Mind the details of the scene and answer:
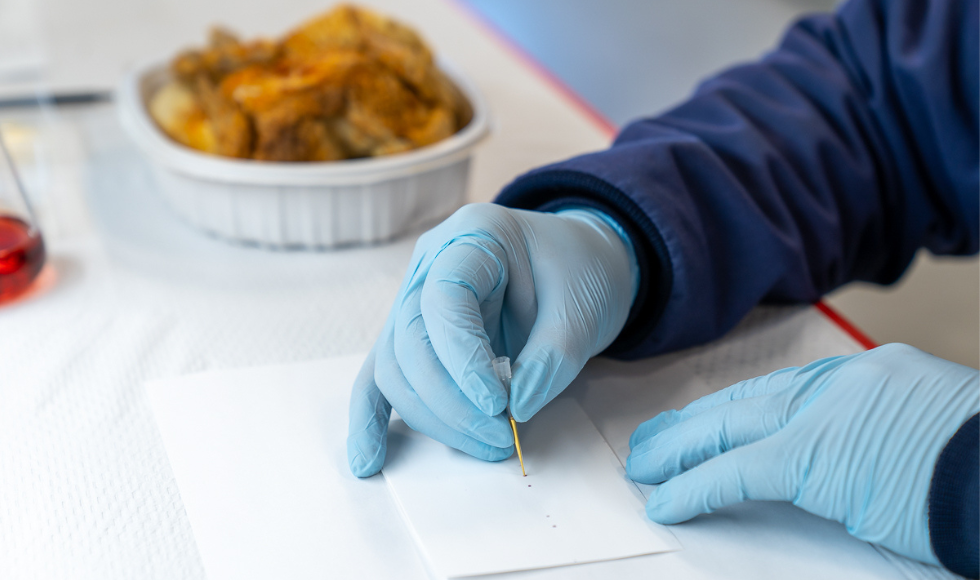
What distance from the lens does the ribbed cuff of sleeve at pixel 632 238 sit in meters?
0.74

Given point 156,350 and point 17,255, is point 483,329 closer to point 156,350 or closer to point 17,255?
point 156,350

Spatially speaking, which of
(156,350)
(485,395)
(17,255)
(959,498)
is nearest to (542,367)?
(485,395)

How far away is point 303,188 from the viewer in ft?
2.88

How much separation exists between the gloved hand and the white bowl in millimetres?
251

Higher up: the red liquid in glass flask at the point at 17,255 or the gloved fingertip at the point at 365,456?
the gloved fingertip at the point at 365,456

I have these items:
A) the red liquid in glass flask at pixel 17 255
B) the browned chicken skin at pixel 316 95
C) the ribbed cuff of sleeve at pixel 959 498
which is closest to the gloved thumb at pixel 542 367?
the ribbed cuff of sleeve at pixel 959 498

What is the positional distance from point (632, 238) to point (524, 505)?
322 mm

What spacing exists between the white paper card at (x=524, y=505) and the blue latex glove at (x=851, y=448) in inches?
1.7

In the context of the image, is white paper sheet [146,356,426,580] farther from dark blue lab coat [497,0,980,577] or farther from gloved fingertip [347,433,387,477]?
dark blue lab coat [497,0,980,577]

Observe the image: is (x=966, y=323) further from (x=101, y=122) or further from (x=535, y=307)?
(x=101, y=122)

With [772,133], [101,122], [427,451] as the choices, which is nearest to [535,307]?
[427,451]

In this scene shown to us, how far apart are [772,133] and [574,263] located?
1.29 ft

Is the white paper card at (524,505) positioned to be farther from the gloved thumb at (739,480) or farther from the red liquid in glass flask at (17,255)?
the red liquid in glass flask at (17,255)

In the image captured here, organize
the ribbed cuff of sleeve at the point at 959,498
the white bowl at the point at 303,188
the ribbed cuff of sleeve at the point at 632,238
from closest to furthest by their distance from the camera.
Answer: the ribbed cuff of sleeve at the point at 959,498 < the ribbed cuff of sleeve at the point at 632,238 < the white bowl at the point at 303,188
